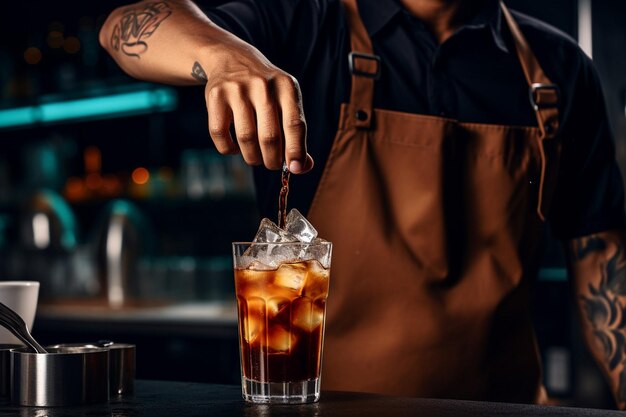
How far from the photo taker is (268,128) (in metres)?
1.17

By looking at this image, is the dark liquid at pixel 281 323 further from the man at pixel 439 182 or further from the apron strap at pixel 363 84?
the apron strap at pixel 363 84

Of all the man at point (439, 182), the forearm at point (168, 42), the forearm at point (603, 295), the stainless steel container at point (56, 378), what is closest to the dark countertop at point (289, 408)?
the stainless steel container at point (56, 378)

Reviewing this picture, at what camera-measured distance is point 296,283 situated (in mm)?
1204

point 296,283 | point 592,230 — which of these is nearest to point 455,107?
point 592,230

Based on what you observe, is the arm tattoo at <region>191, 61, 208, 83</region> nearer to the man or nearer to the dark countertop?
the man

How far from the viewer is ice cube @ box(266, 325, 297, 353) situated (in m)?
1.21

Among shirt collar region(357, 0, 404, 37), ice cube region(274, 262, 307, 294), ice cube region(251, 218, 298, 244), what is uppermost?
shirt collar region(357, 0, 404, 37)

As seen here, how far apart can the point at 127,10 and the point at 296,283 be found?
2.50 feet

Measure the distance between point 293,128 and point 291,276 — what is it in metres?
0.20

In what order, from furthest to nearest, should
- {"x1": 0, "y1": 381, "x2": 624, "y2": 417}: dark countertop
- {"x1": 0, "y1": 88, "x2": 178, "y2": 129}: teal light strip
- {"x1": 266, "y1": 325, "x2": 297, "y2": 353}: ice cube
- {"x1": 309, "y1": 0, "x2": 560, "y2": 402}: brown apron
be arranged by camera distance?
{"x1": 0, "y1": 88, "x2": 178, "y2": 129}: teal light strip
{"x1": 309, "y1": 0, "x2": 560, "y2": 402}: brown apron
{"x1": 266, "y1": 325, "x2": 297, "y2": 353}: ice cube
{"x1": 0, "y1": 381, "x2": 624, "y2": 417}: dark countertop

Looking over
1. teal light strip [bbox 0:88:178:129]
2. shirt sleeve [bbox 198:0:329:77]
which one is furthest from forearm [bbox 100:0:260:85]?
teal light strip [bbox 0:88:178:129]

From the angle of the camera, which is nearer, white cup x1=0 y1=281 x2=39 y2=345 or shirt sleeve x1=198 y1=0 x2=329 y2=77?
white cup x1=0 y1=281 x2=39 y2=345

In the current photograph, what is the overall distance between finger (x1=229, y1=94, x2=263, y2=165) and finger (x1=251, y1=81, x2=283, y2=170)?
10 millimetres

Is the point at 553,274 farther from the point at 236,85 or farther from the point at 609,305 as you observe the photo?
the point at 236,85
